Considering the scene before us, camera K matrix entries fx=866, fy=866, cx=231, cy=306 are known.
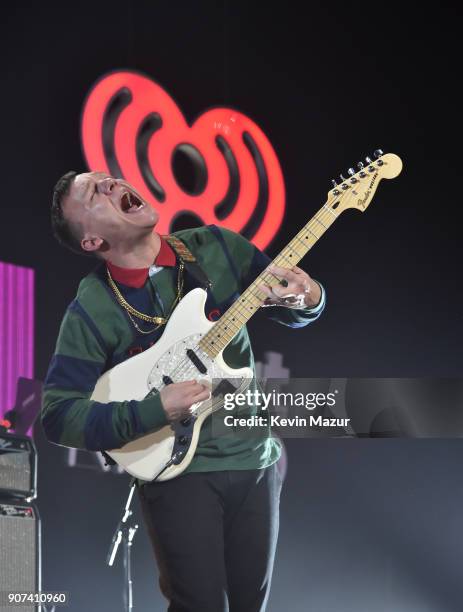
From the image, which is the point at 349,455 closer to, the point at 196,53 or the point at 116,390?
the point at 196,53

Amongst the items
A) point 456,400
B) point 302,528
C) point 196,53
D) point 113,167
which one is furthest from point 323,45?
point 302,528

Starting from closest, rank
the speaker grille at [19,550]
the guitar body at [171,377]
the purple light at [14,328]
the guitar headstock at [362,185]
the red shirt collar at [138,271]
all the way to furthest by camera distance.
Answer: the guitar body at [171,377]
the red shirt collar at [138,271]
the guitar headstock at [362,185]
the speaker grille at [19,550]
the purple light at [14,328]

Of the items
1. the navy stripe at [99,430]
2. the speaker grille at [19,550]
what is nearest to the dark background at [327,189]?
the speaker grille at [19,550]

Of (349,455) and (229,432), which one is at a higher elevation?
(349,455)

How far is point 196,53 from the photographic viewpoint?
15.2ft

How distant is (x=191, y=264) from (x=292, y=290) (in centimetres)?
29

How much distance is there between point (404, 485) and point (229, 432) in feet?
8.88

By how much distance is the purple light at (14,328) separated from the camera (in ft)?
12.6

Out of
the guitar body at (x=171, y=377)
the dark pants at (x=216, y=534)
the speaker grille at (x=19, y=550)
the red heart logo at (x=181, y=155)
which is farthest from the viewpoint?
the red heart logo at (x=181, y=155)

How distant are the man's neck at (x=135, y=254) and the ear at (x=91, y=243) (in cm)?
4

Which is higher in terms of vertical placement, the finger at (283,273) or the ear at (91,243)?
the ear at (91,243)

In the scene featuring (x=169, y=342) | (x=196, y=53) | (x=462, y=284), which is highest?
(x=196, y=53)

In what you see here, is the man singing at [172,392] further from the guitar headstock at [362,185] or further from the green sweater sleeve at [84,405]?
the guitar headstock at [362,185]

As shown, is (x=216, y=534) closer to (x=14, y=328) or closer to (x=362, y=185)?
(x=362, y=185)
